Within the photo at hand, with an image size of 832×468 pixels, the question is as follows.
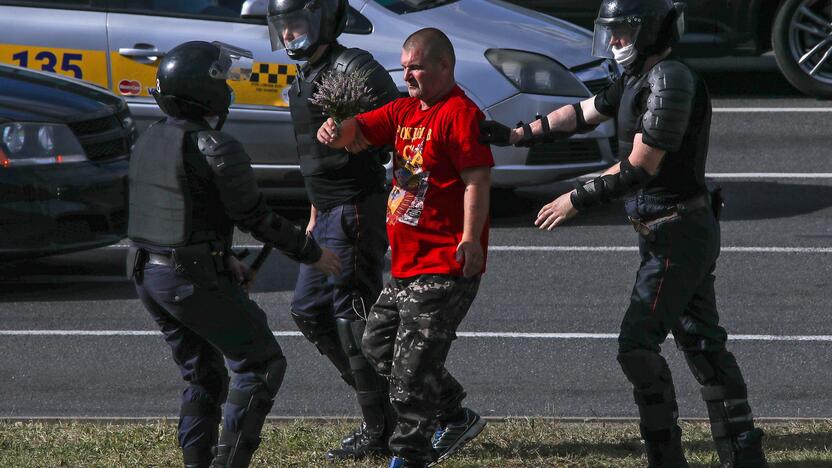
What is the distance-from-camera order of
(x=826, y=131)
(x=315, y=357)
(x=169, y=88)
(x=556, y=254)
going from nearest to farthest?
1. (x=169, y=88)
2. (x=315, y=357)
3. (x=556, y=254)
4. (x=826, y=131)

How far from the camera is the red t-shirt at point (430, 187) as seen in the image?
5.11 metres

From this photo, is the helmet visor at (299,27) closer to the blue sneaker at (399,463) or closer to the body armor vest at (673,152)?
the body armor vest at (673,152)

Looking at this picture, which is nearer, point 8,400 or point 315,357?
point 8,400

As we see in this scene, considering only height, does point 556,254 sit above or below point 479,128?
below

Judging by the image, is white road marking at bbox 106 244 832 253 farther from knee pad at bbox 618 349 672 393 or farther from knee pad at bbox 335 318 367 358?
knee pad at bbox 618 349 672 393

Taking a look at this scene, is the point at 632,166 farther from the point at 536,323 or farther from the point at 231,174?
the point at 536,323

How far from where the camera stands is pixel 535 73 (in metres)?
10.2

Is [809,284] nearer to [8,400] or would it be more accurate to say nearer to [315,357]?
[315,357]

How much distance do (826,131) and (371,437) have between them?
318 inches

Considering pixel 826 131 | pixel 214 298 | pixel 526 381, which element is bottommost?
pixel 826 131

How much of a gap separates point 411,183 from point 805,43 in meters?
9.44

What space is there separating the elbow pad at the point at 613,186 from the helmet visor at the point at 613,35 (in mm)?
477

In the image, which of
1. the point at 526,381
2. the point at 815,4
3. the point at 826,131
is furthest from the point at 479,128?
the point at 815,4

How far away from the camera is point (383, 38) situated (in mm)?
10102
